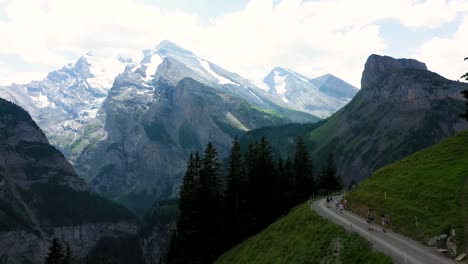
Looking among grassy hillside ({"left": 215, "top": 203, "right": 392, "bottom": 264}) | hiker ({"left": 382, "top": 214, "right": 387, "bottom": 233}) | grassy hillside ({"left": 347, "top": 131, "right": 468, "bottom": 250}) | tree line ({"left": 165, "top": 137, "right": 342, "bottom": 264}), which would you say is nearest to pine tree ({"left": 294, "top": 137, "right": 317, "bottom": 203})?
tree line ({"left": 165, "top": 137, "right": 342, "bottom": 264})

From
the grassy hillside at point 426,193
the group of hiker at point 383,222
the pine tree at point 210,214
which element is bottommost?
the pine tree at point 210,214

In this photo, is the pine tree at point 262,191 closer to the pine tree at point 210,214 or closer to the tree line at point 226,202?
the tree line at point 226,202

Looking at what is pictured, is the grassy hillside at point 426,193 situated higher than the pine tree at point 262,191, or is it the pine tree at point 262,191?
the grassy hillside at point 426,193

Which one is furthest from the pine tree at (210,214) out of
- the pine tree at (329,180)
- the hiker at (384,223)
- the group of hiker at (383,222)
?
the pine tree at (329,180)

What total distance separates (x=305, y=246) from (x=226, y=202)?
35.9 metres

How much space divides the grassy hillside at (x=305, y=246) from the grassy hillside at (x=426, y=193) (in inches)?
279

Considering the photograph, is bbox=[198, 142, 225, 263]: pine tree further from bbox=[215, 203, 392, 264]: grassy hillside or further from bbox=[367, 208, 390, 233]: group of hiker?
bbox=[367, 208, 390, 233]: group of hiker

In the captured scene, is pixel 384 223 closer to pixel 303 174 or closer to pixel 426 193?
pixel 426 193


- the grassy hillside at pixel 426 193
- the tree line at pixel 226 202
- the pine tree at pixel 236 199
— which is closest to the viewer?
the grassy hillside at pixel 426 193

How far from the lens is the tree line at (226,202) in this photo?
76.2 metres

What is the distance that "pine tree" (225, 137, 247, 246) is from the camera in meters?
80.8

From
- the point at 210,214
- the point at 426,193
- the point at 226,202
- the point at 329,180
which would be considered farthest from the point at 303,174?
the point at 426,193

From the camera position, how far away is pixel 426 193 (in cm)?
5131

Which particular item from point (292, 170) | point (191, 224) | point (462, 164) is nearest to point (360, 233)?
point (462, 164)
